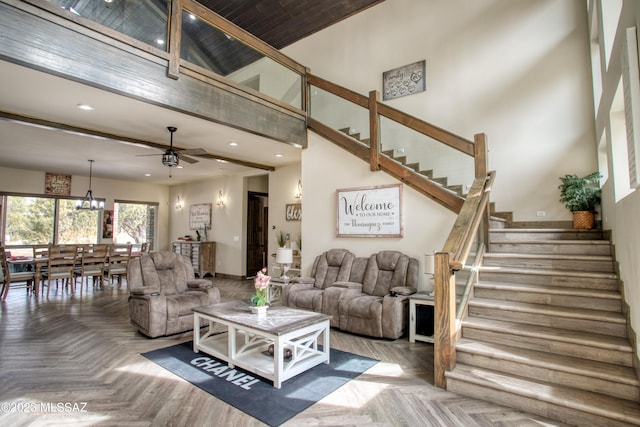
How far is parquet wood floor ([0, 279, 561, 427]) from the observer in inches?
95.3

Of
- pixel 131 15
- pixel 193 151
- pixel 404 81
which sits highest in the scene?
pixel 404 81

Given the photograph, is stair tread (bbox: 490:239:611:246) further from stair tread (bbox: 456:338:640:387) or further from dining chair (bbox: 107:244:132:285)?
dining chair (bbox: 107:244:132:285)

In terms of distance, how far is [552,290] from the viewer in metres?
3.19

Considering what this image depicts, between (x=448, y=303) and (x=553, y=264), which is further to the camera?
(x=553, y=264)

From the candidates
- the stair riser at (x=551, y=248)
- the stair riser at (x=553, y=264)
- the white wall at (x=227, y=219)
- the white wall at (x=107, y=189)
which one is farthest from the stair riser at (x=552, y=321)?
the white wall at (x=107, y=189)

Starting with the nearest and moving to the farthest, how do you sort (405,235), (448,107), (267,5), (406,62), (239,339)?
(239,339) → (405,235) → (448,107) → (406,62) → (267,5)

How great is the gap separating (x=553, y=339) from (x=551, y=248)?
58.7 inches

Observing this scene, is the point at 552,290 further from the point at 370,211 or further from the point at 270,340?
the point at 270,340

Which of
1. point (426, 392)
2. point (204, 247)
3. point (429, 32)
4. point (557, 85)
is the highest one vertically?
point (429, 32)

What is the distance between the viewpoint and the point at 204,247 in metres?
9.41

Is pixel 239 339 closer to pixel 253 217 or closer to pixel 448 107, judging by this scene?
pixel 448 107

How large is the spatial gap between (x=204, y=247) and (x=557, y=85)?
341 inches

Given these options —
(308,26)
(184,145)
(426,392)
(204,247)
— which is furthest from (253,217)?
(426,392)
